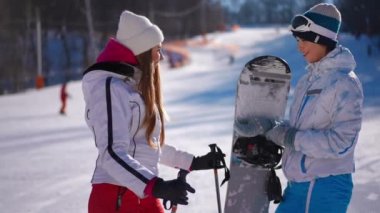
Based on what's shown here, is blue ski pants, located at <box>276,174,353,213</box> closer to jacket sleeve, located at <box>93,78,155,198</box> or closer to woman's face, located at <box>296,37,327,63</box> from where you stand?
woman's face, located at <box>296,37,327,63</box>

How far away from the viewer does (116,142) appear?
202 centimetres

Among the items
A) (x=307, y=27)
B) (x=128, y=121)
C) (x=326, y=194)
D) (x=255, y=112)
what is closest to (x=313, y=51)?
(x=307, y=27)

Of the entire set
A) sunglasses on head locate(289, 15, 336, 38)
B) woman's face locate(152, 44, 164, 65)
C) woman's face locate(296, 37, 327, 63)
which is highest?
sunglasses on head locate(289, 15, 336, 38)

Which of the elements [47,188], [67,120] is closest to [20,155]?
[47,188]

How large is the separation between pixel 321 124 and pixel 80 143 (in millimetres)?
6591

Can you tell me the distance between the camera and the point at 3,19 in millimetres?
32094

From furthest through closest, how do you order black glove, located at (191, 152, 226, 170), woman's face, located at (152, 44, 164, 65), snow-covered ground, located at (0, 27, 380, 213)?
snow-covered ground, located at (0, 27, 380, 213)
black glove, located at (191, 152, 226, 170)
woman's face, located at (152, 44, 164, 65)

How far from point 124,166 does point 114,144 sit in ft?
0.30

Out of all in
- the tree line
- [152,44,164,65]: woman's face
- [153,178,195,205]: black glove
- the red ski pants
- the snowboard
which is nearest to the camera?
[153,178,195,205]: black glove

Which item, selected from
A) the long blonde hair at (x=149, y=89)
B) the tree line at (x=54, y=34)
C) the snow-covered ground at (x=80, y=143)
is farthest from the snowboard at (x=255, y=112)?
the tree line at (x=54, y=34)

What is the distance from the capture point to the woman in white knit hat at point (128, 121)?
2016mm

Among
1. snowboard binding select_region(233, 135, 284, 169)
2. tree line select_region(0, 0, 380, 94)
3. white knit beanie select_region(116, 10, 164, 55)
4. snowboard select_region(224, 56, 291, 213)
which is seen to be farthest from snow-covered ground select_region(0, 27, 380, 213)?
tree line select_region(0, 0, 380, 94)

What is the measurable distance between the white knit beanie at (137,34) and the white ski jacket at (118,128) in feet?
0.35

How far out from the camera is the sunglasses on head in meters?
2.39
